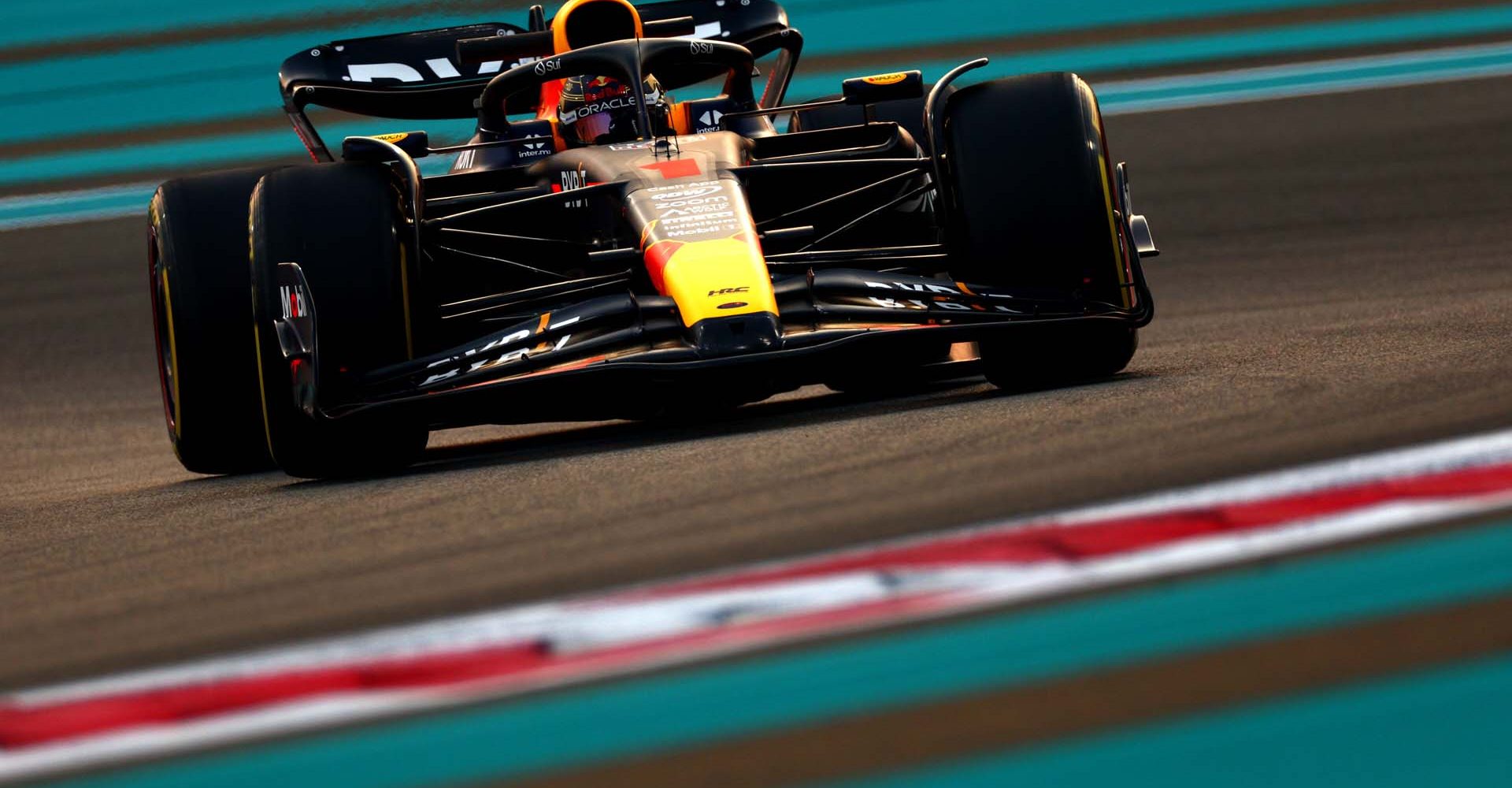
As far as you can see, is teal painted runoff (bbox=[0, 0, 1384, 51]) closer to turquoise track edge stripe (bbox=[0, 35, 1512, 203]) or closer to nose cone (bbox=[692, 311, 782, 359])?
turquoise track edge stripe (bbox=[0, 35, 1512, 203])

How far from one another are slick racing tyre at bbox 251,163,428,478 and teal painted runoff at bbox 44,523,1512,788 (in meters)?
2.76

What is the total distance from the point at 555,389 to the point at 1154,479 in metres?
1.84

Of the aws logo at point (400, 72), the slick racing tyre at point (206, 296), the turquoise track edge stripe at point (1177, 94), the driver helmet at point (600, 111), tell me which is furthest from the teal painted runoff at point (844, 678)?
the turquoise track edge stripe at point (1177, 94)

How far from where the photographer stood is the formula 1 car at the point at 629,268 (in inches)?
184

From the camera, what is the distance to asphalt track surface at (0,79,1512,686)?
295 cm

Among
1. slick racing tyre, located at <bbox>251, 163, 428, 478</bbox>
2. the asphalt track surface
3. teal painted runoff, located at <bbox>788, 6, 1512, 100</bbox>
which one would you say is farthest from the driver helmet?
teal painted runoff, located at <bbox>788, 6, 1512, 100</bbox>

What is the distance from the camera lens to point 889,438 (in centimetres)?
414

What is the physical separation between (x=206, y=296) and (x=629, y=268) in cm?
123

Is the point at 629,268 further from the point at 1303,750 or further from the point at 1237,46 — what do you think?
the point at 1237,46

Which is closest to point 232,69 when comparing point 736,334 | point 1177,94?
point 1177,94

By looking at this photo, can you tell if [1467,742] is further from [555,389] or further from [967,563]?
[555,389]

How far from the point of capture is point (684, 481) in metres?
3.82

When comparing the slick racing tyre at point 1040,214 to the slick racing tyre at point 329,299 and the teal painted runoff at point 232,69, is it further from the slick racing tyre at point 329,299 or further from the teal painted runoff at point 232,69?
the teal painted runoff at point 232,69

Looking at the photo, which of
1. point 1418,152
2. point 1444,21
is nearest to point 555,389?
point 1418,152
